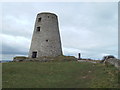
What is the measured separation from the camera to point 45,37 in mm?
30047

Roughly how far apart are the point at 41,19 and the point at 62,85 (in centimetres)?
2152

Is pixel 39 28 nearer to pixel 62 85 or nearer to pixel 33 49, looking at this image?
pixel 33 49

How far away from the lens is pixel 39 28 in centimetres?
3164

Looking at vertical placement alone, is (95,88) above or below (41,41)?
below

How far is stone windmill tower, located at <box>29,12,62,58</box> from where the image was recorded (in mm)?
29656

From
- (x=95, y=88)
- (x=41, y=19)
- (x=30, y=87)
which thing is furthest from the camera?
(x=41, y=19)

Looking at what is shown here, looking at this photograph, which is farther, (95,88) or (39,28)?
(39,28)

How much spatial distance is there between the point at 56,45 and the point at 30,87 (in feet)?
63.5

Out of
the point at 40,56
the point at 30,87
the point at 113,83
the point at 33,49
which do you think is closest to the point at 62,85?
the point at 30,87

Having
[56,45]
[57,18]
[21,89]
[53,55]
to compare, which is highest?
[57,18]

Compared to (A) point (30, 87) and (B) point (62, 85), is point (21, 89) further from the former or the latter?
(B) point (62, 85)

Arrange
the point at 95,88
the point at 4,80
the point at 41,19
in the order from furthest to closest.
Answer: the point at 41,19, the point at 4,80, the point at 95,88

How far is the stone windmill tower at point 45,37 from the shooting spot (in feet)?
97.3

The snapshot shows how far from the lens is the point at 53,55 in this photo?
2973cm
